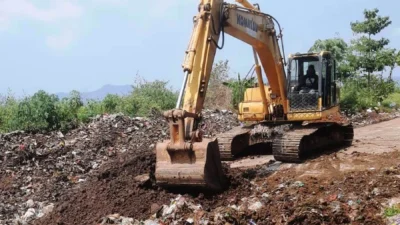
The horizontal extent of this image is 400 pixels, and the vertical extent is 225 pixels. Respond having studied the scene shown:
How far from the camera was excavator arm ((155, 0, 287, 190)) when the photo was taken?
720 centimetres

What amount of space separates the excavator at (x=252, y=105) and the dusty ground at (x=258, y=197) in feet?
1.20

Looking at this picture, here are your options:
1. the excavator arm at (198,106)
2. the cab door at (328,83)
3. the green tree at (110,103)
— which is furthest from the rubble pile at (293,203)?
the green tree at (110,103)

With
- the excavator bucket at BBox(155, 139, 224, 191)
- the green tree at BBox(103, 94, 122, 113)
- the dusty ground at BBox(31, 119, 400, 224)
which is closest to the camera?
the dusty ground at BBox(31, 119, 400, 224)

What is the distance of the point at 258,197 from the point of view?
23.5ft

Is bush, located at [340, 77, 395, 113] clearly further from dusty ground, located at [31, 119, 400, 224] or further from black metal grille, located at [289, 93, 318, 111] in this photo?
dusty ground, located at [31, 119, 400, 224]

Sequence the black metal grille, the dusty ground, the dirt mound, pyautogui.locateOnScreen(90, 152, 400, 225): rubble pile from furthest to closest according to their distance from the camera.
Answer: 1. the black metal grille
2. the dirt mound
3. the dusty ground
4. pyautogui.locateOnScreen(90, 152, 400, 225): rubble pile

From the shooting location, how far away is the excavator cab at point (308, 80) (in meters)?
10.6

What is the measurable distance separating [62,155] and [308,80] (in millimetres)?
5320

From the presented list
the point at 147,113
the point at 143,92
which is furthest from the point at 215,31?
the point at 143,92

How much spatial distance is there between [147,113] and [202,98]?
29.5ft

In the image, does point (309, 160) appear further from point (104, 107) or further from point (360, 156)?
point (104, 107)

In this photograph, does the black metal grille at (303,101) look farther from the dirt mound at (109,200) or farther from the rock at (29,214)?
the rock at (29,214)

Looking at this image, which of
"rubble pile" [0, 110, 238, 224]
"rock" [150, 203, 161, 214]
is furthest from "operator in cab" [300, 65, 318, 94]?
"rock" [150, 203, 161, 214]

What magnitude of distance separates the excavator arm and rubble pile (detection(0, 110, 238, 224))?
A: 4.19ft
